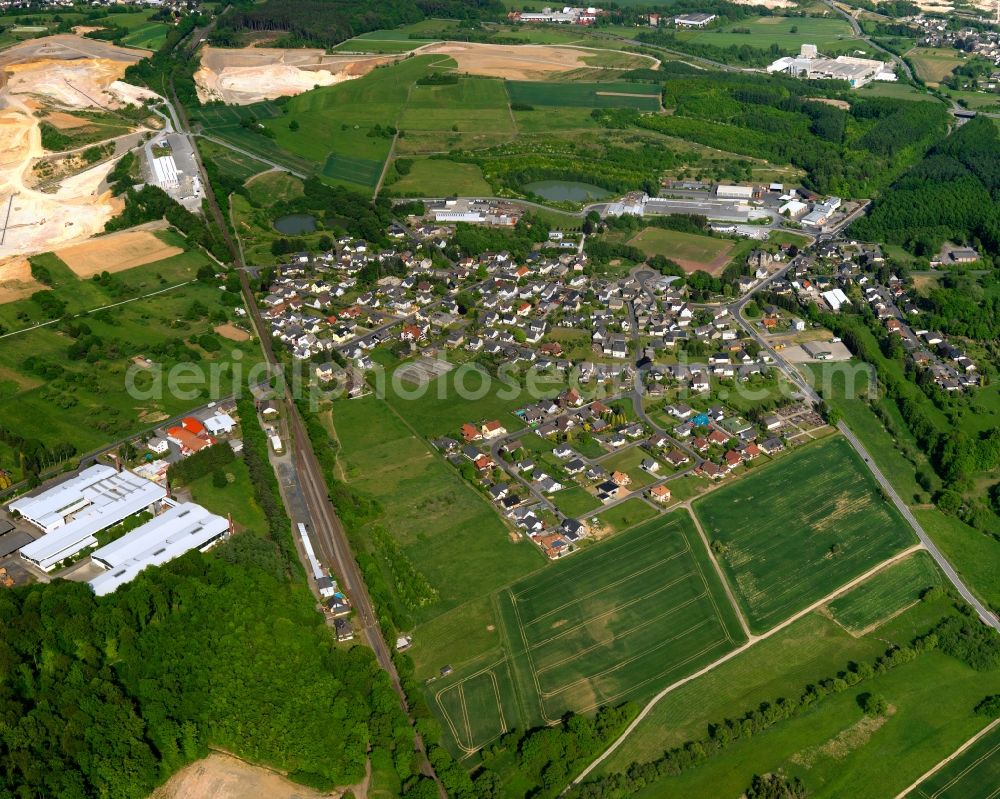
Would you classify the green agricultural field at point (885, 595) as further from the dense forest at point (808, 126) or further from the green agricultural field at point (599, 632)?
the dense forest at point (808, 126)

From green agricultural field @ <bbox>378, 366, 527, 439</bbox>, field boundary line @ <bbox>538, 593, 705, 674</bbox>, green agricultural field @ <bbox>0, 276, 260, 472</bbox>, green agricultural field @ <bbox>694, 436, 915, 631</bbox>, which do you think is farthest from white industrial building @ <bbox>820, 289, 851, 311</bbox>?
green agricultural field @ <bbox>0, 276, 260, 472</bbox>

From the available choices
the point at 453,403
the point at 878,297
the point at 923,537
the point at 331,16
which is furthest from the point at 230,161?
the point at 923,537

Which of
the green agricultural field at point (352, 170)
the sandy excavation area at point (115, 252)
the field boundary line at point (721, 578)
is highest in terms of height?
the field boundary line at point (721, 578)

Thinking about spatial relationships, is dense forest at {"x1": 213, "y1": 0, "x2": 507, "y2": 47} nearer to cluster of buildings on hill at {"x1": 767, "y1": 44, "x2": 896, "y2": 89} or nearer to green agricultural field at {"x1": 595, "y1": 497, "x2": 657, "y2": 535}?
cluster of buildings on hill at {"x1": 767, "y1": 44, "x2": 896, "y2": 89}

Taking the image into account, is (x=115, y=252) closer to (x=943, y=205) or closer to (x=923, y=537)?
(x=923, y=537)

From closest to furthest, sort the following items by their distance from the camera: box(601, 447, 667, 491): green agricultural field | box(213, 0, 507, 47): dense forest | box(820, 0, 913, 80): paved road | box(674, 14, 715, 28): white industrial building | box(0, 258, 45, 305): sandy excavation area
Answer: box(601, 447, 667, 491): green agricultural field, box(0, 258, 45, 305): sandy excavation area, box(820, 0, 913, 80): paved road, box(213, 0, 507, 47): dense forest, box(674, 14, 715, 28): white industrial building

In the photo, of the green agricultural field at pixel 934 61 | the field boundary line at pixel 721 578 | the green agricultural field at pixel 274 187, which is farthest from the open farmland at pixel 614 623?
the green agricultural field at pixel 934 61
